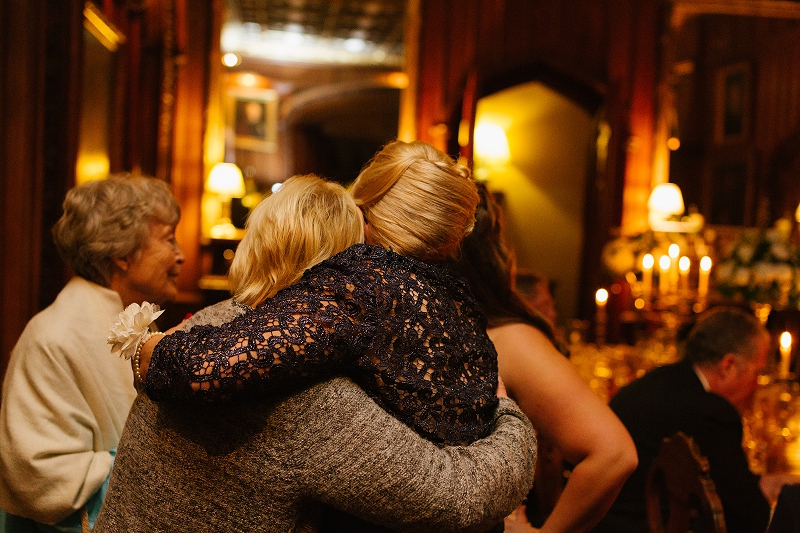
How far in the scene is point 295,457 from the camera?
48.1 inches

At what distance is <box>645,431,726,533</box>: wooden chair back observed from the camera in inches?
79.9

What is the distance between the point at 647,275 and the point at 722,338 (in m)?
3.50

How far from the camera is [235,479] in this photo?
1260 millimetres

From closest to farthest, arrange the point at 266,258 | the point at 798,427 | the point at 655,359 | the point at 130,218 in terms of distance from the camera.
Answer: the point at 266,258 < the point at 130,218 < the point at 798,427 < the point at 655,359

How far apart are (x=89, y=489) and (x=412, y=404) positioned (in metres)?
0.94

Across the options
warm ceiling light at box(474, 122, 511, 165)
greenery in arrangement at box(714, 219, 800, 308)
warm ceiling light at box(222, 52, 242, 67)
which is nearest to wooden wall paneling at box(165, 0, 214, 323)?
warm ceiling light at box(222, 52, 242, 67)

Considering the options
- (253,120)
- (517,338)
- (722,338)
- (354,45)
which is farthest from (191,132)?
(517,338)

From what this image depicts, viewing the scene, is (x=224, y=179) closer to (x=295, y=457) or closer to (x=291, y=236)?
(x=291, y=236)

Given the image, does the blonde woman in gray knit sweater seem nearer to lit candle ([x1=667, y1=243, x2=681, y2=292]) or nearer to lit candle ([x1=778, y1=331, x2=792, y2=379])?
lit candle ([x1=778, y1=331, x2=792, y2=379])

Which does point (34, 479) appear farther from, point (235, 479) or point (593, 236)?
point (593, 236)

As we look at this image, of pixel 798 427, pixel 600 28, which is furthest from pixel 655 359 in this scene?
pixel 600 28

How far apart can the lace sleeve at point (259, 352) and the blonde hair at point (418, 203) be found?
0.24 metres

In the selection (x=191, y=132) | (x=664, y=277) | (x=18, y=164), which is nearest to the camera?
(x=18, y=164)

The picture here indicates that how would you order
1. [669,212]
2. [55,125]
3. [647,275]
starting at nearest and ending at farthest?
1. [55,125]
2. [647,275]
3. [669,212]
